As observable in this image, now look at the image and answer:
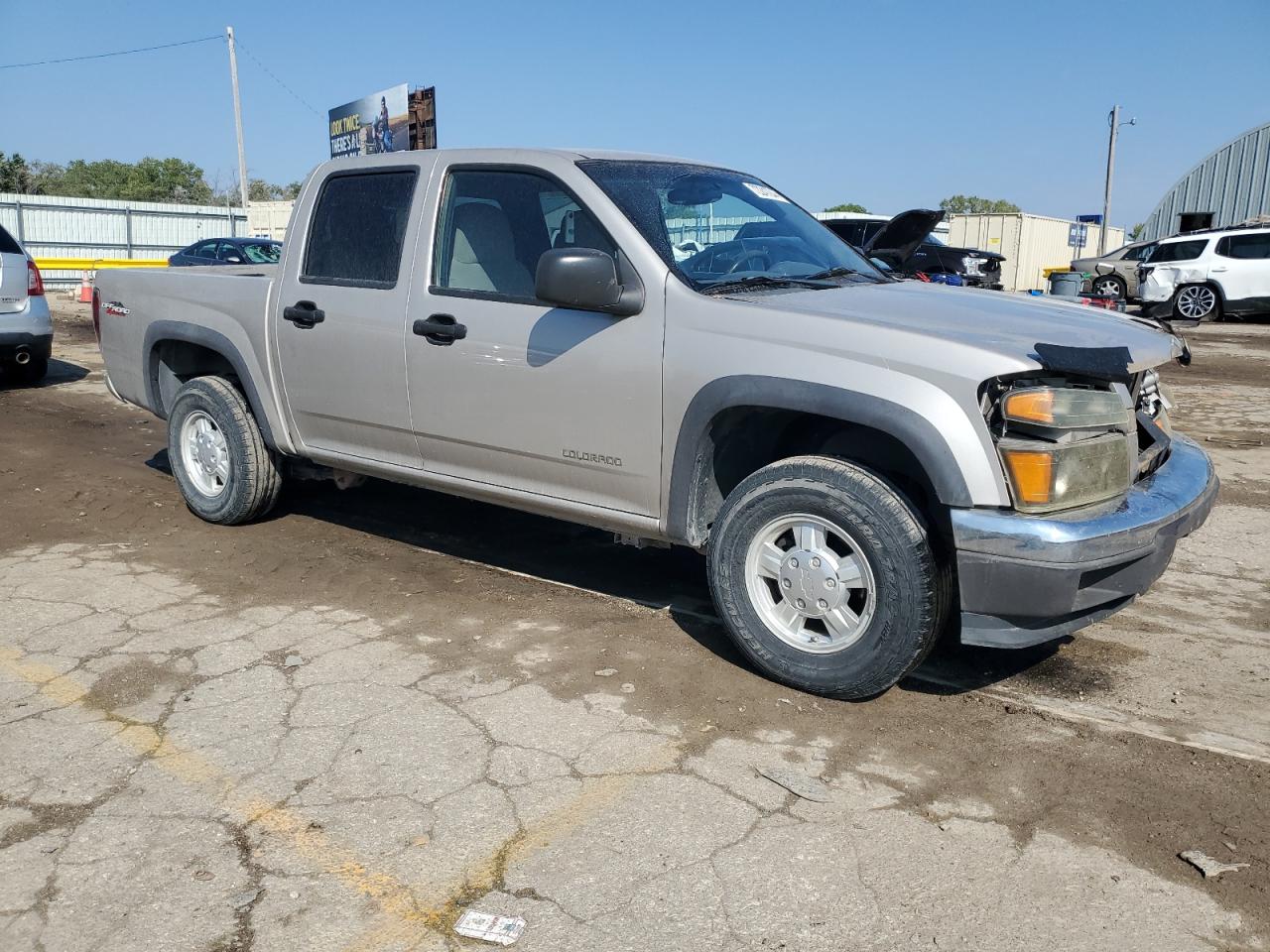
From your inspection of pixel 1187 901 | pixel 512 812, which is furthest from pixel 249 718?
pixel 1187 901

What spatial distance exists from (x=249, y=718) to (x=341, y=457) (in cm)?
181

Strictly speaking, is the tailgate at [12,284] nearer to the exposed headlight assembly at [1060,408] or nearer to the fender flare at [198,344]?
the fender flare at [198,344]

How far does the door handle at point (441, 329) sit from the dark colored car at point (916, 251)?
2.34 metres

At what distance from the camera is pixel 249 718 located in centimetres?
353

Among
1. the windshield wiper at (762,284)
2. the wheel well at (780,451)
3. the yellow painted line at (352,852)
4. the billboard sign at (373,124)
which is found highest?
the billboard sign at (373,124)

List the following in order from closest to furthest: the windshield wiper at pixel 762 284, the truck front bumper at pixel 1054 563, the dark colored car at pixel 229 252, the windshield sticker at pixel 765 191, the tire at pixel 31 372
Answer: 1. the truck front bumper at pixel 1054 563
2. the windshield wiper at pixel 762 284
3. the windshield sticker at pixel 765 191
4. the tire at pixel 31 372
5. the dark colored car at pixel 229 252

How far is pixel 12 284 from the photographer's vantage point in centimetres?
980

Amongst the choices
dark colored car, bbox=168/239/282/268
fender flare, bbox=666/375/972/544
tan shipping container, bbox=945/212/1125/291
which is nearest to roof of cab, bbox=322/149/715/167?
fender flare, bbox=666/375/972/544

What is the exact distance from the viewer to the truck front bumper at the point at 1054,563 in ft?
10.6

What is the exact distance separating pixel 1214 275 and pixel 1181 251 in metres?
0.85

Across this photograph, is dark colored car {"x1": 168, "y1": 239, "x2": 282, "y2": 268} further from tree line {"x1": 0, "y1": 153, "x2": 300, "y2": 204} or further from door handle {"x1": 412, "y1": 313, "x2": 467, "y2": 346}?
tree line {"x1": 0, "y1": 153, "x2": 300, "y2": 204}

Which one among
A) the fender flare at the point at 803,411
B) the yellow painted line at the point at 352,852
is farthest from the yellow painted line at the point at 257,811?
the fender flare at the point at 803,411

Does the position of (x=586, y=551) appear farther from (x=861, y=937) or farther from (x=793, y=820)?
(x=861, y=937)

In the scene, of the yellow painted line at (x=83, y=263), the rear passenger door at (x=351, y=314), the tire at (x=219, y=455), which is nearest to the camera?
the rear passenger door at (x=351, y=314)
